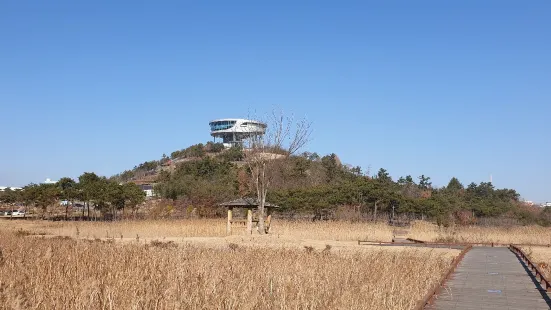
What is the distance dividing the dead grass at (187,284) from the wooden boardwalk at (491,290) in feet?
1.47

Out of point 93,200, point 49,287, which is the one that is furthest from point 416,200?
point 49,287

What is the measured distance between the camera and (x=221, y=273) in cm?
901

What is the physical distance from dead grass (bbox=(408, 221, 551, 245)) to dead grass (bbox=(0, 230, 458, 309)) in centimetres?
1725

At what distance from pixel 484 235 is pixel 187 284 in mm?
24217

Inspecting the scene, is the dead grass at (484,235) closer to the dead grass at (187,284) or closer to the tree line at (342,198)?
the tree line at (342,198)

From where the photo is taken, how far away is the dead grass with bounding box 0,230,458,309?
579cm

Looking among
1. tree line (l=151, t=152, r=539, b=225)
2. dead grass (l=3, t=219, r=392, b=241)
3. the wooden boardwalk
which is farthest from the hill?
the wooden boardwalk

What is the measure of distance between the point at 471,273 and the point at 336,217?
2571 centimetres

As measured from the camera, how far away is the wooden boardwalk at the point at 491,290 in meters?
8.14

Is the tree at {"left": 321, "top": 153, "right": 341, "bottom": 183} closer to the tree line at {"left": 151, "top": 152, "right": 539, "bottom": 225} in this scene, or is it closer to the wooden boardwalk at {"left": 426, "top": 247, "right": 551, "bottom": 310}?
the tree line at {"left": 151, "top": 152, "right": 539, "bottom": 225}

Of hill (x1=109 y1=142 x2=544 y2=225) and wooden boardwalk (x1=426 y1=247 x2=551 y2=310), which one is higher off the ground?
hill (x1=109 y1=142 x2=544 y2=225)

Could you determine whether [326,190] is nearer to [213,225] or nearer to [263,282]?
[213,225]

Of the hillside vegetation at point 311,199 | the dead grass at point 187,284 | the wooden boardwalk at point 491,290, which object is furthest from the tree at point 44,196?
the wooden boardwalk at point 491,290

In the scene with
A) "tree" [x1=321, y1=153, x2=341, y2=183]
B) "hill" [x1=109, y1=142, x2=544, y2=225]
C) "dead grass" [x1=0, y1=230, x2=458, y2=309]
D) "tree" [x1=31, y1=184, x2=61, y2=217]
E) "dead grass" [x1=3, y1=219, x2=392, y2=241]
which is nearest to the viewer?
"dead grass" [x1=0, y1=230, x2=458, y2=309]
